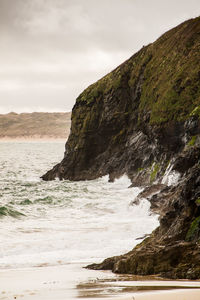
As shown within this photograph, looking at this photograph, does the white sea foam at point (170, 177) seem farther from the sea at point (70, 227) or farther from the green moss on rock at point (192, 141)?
the sea at point (70, 227)

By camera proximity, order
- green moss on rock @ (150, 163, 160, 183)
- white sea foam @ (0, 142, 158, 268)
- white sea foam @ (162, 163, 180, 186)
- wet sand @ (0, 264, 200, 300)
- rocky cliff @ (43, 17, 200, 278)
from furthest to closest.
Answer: green moss on rock @ (150, 163, 160, 183), white sea foam @ (162, 163, 180, 186), rocky cliff @ (43, 17, 200, 278), white sea foam @ (0, 142, 158, 268), wet sand @ (0, 264, 200, 300)

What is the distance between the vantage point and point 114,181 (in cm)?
4169

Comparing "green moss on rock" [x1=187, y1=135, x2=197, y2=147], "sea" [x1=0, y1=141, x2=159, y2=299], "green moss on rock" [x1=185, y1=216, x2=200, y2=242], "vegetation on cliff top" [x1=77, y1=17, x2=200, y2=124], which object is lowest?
"sea" [x1=0, y1=141, x2=159, y2=299]

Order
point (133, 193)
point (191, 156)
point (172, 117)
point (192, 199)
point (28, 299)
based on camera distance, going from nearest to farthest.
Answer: point (28, 299)
point (192, 199)
point (191, 156)
point (133, 193)
point (172, 117)

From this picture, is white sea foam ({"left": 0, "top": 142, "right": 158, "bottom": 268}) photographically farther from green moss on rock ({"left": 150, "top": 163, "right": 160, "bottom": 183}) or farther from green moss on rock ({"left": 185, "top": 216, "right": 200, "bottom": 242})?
green moss on rock ({"left": 185, "top": 216, "right": 200, "bottom": 242})

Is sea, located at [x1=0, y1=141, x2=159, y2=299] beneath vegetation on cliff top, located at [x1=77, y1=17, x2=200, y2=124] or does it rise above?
beneath

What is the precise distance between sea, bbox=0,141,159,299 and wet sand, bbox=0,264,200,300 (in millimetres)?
139

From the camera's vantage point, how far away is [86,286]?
393 inches

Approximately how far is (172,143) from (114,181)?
8894 millimetres

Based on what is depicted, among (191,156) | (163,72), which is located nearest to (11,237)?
(191,156)

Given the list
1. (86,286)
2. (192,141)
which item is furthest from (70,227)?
(192,141)

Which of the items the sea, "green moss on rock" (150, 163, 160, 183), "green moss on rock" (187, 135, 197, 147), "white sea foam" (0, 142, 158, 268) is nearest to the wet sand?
the sea

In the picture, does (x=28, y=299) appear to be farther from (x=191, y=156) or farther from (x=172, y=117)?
(x=172, y=117)

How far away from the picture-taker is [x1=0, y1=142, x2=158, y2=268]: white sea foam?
15.8 meters
